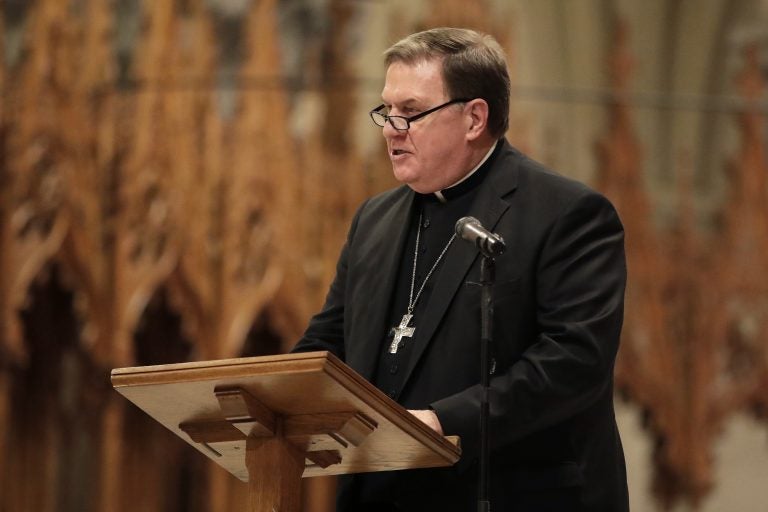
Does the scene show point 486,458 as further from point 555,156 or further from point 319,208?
point 555,156

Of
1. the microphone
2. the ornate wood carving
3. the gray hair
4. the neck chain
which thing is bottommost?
the ornate wood carving

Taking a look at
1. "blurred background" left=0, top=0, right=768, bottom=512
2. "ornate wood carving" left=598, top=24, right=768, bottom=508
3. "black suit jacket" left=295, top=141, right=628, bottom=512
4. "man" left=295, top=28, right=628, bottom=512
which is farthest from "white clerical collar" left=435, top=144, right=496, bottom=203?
"ornate wood carving" left=598, top=24, right=768, bottom=508

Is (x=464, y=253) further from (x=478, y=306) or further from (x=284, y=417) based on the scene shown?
(x=284, y=417)

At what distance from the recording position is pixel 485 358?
2893 millimetres

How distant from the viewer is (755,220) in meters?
7.86

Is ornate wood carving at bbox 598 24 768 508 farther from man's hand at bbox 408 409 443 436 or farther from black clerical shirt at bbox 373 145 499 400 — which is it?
man's hand at bbox 408 409 443 436

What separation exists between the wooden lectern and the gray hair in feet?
3.30

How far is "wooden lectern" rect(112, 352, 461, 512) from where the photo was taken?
2.60 m

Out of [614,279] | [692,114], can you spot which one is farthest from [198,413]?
[692,114]

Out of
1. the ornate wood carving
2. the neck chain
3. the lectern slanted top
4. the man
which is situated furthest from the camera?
the ornate wood carving

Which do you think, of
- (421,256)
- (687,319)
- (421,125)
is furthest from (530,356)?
(687,319)

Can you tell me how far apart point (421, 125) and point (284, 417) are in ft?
3.08

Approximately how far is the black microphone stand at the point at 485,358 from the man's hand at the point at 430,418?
0.12 metres

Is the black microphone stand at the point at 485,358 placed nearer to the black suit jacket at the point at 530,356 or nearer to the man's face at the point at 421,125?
the black suit jacket at the point at 530,356
